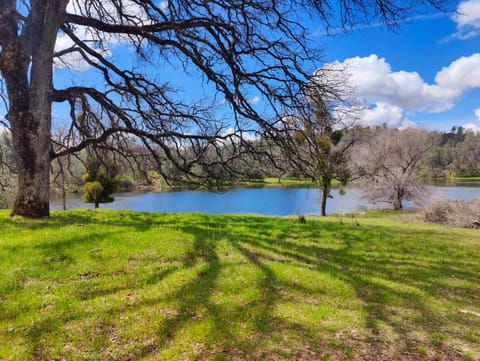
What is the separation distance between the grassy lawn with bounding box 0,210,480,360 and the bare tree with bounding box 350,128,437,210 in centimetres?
2106

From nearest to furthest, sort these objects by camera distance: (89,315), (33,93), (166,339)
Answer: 1. (166,339)
2. (89,315)
3. (33,93)

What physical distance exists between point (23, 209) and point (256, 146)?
5.62 metres

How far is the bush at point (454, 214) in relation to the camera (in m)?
14.3

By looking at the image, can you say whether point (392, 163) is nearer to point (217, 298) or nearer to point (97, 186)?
point (97, 186)

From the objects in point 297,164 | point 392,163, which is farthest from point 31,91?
point 392,163

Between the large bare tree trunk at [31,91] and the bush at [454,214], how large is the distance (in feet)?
56.8

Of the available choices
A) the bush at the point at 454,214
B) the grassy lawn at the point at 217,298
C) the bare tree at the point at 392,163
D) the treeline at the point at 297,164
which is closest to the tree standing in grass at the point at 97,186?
the treeline at the point at 297,164

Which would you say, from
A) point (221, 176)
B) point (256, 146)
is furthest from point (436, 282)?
point (221, 176)

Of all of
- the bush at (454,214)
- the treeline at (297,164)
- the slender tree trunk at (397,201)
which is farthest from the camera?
the slender tree trunk at (397,201)

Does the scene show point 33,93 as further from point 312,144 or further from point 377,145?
point 377,145

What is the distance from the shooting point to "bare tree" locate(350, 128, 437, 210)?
84.7 ft

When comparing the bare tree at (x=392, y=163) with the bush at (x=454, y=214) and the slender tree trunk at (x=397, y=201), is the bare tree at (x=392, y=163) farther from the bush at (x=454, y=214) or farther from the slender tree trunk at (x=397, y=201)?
the bush at (x=454, y=214)

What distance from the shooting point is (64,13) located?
6691 mm

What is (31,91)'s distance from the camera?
251 inches
